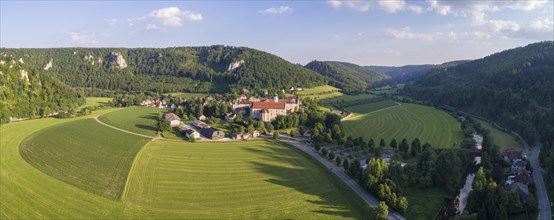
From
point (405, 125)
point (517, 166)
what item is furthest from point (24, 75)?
point (517, 166)

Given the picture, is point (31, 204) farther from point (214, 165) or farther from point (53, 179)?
point (214, 165)

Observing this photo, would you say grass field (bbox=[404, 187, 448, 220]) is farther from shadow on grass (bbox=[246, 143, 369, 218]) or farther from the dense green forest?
the dense green forest

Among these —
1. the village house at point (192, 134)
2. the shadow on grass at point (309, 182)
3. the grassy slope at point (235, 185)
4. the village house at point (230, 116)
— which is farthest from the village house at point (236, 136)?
the village house at point (230, 116)

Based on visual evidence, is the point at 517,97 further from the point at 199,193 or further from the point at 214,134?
the point at 199,193

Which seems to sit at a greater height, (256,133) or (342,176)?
(256,133)

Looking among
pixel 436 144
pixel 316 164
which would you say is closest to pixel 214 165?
Result: pixel 316 164

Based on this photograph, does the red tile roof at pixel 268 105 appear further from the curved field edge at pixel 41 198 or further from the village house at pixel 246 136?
the curved field edge at pixel 41 198

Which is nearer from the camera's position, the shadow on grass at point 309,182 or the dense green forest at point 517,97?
the shadow on grass at point 309,182
